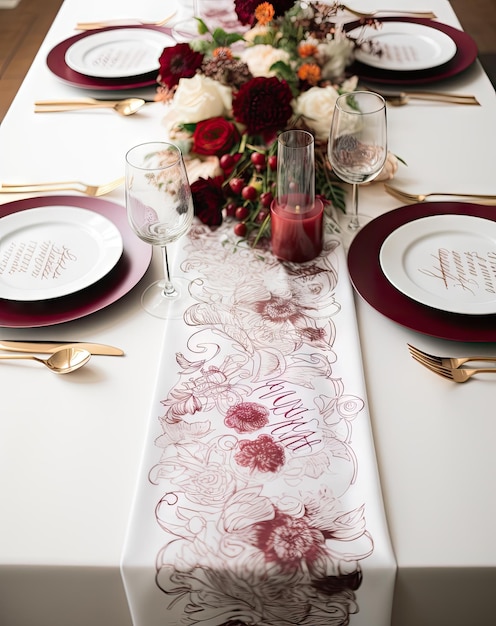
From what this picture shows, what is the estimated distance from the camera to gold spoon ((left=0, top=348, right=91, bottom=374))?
3.26 ft

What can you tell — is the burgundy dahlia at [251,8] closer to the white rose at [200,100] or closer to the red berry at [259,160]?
the white rose at [200,100]

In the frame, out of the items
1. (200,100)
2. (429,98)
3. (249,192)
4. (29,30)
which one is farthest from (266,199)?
(29,30)

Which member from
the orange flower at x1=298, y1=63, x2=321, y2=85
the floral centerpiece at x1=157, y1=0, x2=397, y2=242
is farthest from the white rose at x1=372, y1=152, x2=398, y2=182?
the orange flower at x1=298, y1=63, x2=321, y2=85

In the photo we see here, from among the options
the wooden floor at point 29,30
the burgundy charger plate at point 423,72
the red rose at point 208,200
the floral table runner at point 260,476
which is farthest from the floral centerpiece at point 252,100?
the wooden floor at point 29,30

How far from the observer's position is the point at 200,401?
37.1 inches

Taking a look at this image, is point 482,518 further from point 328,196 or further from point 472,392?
point 328,196

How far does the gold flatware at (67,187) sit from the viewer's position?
136 cm

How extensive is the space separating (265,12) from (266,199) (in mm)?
526

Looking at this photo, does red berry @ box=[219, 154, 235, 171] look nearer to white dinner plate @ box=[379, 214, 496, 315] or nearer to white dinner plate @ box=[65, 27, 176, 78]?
white dinner plate @ box=[379, 214, 496, 315]

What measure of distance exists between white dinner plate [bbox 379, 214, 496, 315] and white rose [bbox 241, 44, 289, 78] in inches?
17.9

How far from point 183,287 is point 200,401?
25cm

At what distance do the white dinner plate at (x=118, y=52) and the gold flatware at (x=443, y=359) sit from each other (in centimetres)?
106

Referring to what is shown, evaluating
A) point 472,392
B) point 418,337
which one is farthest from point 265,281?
point 472,392

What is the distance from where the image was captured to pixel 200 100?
1359 mm
